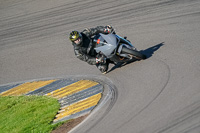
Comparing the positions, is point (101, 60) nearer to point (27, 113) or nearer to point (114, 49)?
point (114, 49)

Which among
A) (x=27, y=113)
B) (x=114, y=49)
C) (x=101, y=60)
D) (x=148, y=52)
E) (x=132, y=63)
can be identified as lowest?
(x=27, y=113)

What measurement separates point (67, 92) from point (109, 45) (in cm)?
185

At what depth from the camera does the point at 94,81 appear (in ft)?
33.9

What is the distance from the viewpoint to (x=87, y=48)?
410 inches

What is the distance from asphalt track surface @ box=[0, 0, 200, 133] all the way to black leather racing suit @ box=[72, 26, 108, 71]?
0.66 meters

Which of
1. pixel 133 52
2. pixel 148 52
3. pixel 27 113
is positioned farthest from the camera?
pixel 148 52

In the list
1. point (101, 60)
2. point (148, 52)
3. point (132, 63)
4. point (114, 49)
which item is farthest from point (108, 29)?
point (148, 52)

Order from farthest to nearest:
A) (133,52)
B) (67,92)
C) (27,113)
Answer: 1. (67,92)
2. (133,52)
3. (27,113)

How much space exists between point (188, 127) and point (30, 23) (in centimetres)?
1168

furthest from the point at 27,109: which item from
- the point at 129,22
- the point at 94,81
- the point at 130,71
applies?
the point at 129,22

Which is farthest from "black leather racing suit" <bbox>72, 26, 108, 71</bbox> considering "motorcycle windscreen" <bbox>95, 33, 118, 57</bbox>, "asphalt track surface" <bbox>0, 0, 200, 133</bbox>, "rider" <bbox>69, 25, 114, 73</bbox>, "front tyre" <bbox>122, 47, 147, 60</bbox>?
"front tyre" <bbox>122, 47, 147, 60</bbox>

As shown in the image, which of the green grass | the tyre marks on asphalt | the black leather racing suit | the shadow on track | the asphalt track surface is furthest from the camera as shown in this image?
the shadow on track

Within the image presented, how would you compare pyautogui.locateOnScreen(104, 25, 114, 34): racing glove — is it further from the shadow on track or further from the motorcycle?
the shadow on track

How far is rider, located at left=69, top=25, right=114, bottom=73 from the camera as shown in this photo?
10023mm
